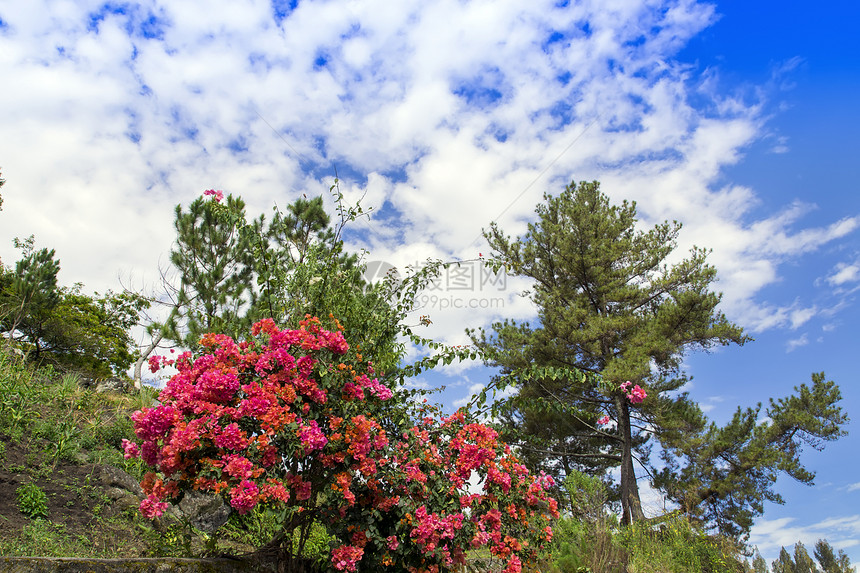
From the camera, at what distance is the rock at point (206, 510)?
5.50 metres

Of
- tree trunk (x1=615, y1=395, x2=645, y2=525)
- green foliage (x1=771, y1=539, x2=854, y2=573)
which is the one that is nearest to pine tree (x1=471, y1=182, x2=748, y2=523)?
tree trunk (x1=615, y1=395, x2=645, y2=525)

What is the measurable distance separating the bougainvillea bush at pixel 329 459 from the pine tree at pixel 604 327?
350 inches

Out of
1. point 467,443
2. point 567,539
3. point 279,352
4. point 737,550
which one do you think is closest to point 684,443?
point 737,550

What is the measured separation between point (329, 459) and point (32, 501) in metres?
3.61

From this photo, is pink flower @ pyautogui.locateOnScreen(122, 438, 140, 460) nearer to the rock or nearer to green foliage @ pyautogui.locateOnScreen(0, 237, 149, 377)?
the rock

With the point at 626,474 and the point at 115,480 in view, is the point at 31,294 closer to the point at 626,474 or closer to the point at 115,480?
the point at 115,480

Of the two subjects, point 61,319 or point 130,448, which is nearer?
point 130,448

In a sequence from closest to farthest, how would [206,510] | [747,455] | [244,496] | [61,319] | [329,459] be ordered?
[244,496] → [329,459] → [206,510] → [747,455] → [61,319]

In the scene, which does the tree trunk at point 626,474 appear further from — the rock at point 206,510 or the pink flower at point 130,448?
the pink flower at point 130,448

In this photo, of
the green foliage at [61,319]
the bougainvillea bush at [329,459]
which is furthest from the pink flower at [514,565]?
the green foliage at [61,319]

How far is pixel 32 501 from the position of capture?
4.83 m

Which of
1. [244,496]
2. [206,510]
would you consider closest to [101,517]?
[206,510]

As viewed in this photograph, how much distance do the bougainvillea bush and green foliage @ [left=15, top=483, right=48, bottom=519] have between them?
2.27 m

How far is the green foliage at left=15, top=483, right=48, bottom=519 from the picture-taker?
4770mm
